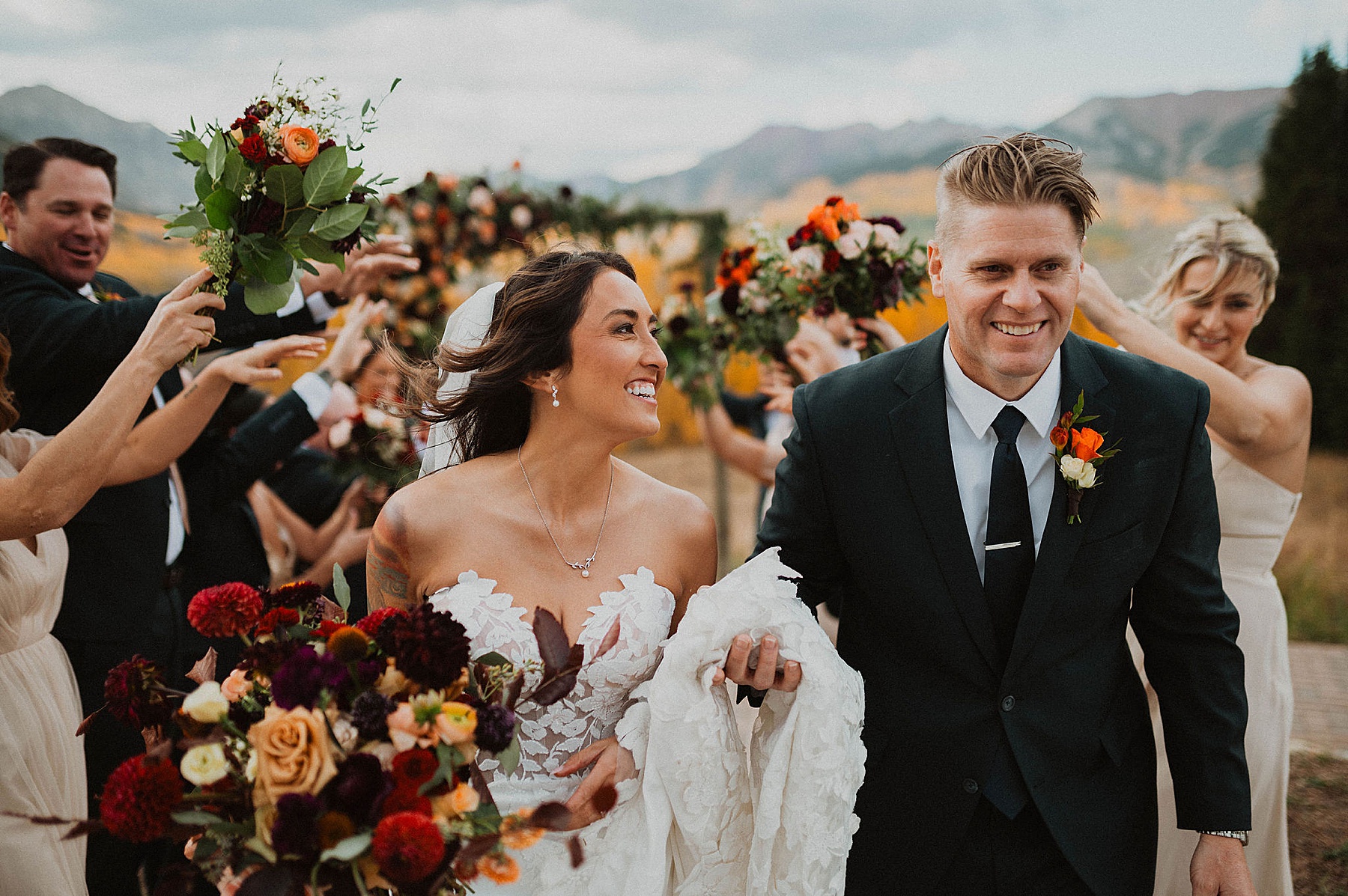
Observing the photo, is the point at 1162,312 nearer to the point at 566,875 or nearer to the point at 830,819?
the point at 830,819

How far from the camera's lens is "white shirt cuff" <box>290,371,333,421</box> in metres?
4.51

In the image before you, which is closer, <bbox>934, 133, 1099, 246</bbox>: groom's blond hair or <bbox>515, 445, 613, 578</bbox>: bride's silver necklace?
<bbox>934, 133, 1099, 246</bbox>: groom's blond hair

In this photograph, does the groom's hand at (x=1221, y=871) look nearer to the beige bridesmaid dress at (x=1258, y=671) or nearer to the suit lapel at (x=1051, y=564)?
the suit lapel at (x=1051, y=564)

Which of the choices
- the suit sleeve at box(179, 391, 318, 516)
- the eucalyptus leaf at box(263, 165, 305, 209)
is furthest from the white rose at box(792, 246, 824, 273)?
the suit sleeve at box(179, 391, 318, 516)

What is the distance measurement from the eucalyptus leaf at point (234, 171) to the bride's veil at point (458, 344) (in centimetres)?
69

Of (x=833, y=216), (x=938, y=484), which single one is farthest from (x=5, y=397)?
(x=833, y=216)

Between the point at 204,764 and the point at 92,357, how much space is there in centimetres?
236

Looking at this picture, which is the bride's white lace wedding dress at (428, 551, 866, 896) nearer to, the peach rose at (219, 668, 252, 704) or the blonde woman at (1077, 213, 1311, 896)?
the peach rose at (219, 668, 252, 704)

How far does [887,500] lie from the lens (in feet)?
7.66

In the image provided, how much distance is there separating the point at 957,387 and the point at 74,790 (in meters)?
2.71

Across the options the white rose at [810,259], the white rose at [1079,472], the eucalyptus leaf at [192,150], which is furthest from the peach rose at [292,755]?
the white rose at [810,259]

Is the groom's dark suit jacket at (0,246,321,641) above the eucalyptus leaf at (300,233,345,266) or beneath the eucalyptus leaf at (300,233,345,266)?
beneath

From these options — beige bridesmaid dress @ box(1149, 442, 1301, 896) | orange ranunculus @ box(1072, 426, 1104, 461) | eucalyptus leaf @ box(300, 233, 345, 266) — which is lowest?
beige bridesmaid dress @ box(1149, 442, 1301, 896)

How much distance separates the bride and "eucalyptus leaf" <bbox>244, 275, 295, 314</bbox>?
45cm
